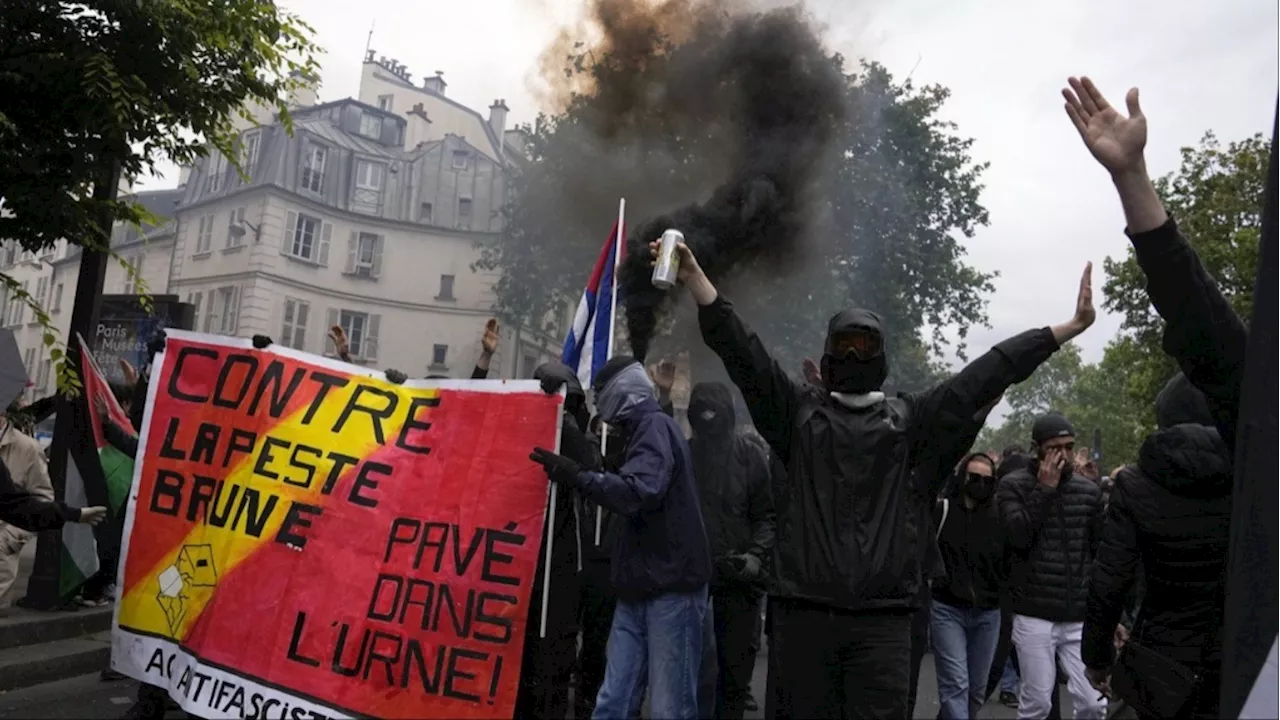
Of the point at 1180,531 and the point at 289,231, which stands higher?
the point at 289,231

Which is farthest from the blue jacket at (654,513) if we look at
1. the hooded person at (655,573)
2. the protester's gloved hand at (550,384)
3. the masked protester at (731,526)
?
the masked protester at (731,526)

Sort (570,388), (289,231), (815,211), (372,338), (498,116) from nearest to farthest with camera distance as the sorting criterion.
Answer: (570,388) → (815,211) → (372,338) → (289,231) → (498,116)

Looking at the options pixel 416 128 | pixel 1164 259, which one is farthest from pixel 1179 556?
pixel 416 128

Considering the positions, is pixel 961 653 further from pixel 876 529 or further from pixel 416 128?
pixel 416 128

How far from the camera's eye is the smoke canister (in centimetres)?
325

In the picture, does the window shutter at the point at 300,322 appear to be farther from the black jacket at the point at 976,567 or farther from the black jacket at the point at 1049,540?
the black jacket at the point at 1049,540

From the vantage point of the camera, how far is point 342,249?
33906mm

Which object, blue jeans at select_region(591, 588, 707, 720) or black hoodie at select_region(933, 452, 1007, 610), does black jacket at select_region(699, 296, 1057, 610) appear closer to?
blue jeans at select_region(591, 588, 707, 720)

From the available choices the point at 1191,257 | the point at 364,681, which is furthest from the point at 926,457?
the point at 364,681

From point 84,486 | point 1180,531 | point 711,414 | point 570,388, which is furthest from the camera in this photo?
point 84,486

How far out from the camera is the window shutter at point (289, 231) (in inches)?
1307

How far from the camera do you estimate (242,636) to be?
14.5 ft

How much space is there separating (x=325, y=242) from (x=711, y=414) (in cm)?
3060

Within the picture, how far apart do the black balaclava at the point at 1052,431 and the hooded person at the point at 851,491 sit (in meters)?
2.26
